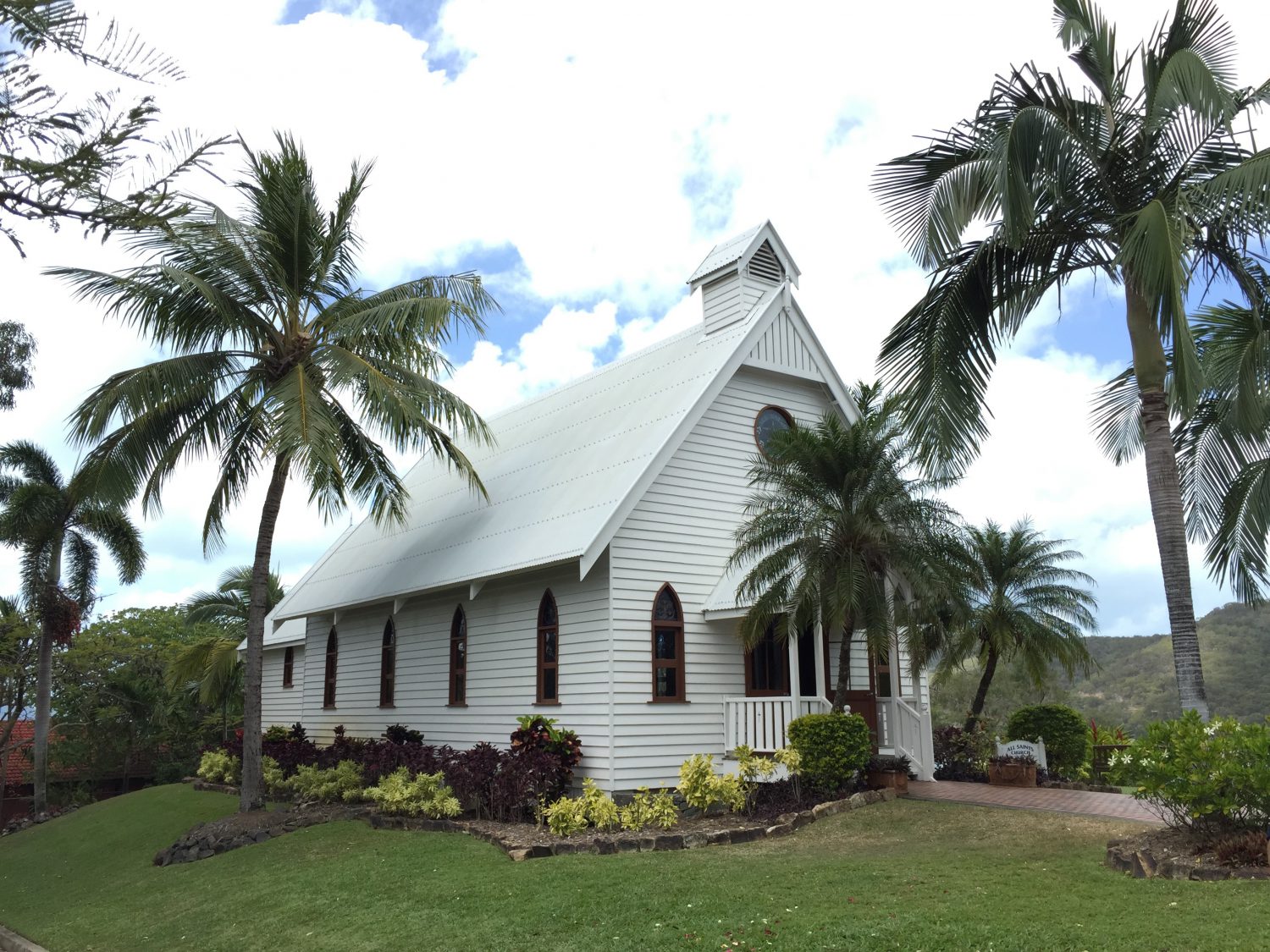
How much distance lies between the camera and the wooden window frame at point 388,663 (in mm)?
24344

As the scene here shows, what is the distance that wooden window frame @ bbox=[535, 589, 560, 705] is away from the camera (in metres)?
18.2

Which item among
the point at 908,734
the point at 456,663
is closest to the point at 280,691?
the point at 456,663

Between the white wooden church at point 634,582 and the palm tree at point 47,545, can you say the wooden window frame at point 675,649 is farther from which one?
the palm tree at point 47,545

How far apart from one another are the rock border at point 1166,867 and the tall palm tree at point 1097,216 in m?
1.60

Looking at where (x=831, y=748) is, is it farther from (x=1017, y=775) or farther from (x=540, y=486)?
(x=540, y=486)

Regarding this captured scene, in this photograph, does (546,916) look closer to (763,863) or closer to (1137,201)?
(763,863)

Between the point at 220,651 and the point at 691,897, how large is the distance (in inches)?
1021

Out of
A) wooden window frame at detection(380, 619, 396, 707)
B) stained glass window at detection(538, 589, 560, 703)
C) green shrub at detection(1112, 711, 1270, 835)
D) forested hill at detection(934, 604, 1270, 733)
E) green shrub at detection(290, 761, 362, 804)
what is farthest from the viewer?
forested hill at detection(934, 604, 1270, 733)

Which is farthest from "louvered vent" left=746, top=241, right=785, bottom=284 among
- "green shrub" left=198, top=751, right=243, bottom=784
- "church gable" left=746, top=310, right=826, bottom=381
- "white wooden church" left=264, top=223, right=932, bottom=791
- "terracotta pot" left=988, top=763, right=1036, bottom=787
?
"green shrub" left=198, top=751, right=243, bottom=784

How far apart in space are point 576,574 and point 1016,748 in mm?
8950

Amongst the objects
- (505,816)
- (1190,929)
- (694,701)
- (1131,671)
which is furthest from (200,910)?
(1131,671)

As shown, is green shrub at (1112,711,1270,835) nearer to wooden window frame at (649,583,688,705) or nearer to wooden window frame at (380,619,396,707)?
wooden window frame at (649,583,688,705)

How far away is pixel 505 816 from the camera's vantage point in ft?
53.4

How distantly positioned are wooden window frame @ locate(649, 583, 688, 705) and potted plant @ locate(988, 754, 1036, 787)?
5594 millimetres
